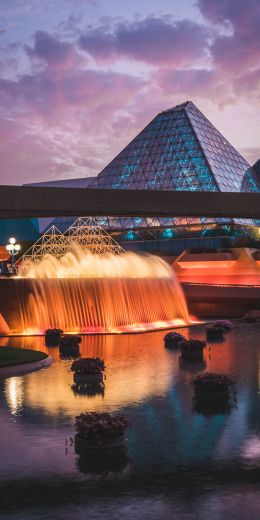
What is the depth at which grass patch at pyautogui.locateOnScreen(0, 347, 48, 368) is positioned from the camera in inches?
890

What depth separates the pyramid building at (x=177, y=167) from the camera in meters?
92.3

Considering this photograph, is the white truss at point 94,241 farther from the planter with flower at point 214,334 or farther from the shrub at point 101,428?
the shrub at point 101,428

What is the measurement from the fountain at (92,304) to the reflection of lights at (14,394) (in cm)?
1558

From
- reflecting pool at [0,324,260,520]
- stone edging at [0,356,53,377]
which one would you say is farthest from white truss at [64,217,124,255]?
reflecting pool at [0,324,260,520]

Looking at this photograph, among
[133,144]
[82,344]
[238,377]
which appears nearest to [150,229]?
[133,144]

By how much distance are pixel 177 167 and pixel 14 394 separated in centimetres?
8103

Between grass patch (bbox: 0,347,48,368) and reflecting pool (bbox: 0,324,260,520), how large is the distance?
3.39ft

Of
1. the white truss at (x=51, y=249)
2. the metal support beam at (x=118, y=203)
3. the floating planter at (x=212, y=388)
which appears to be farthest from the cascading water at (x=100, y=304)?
the white truss at (x=51, y=249)

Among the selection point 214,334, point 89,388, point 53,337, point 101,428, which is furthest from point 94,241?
point 101,428

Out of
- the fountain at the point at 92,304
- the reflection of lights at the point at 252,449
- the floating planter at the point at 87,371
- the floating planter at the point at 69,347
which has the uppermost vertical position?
the fountain at the point at 92,304

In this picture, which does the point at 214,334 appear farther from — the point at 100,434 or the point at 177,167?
the point at 177,167

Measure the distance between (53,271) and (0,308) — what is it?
1605cm

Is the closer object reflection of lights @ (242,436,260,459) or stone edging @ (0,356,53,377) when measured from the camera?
reflection of lights @ (242,436,260,459)

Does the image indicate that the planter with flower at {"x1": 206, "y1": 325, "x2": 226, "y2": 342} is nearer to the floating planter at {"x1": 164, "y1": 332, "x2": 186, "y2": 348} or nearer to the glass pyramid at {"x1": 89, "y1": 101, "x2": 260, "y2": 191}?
the floating planter at {"x1": 164, "y1": 332, "x2": 186, "y2": 348}
